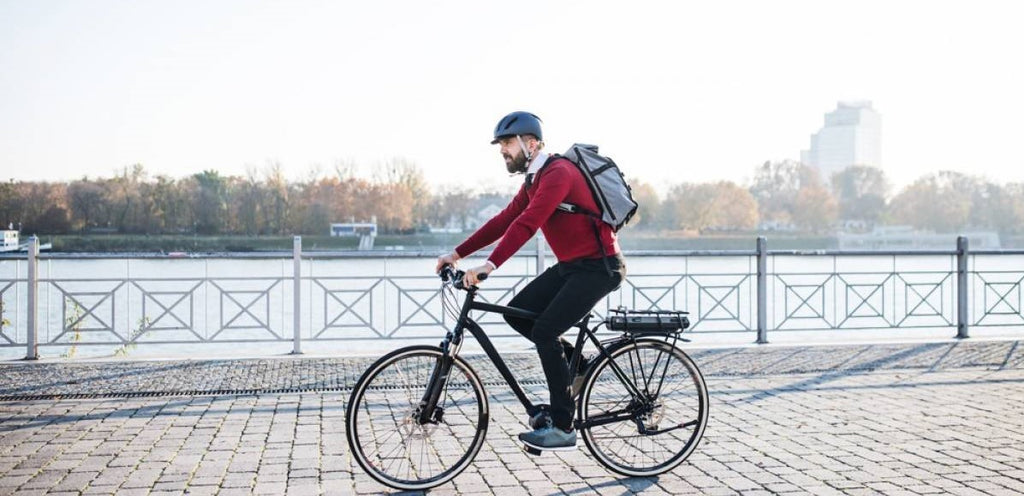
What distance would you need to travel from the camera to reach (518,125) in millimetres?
5000

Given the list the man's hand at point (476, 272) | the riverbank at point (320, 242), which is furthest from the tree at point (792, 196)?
the man's hand at point (476, 272)

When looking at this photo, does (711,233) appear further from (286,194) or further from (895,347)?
(895,347)

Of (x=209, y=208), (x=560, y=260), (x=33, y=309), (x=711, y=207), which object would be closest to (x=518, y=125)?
(x=560, y=260)

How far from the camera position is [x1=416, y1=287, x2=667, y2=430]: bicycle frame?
4.93 meters

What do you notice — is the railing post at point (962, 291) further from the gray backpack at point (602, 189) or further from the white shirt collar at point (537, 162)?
the white shirt collar at point (537, 162)

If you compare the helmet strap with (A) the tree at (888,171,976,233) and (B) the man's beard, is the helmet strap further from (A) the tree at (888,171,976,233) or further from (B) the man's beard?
(A) the tree at (888,171,976,233)

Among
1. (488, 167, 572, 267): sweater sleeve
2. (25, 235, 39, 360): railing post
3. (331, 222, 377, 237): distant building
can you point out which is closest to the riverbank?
(331, 222, 377, 237): distant building

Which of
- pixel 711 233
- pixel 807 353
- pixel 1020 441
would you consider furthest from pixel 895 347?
pixel 711 233

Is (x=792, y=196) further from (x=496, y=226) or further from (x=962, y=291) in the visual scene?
(x=496, y=226)

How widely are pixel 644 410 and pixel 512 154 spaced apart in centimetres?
144

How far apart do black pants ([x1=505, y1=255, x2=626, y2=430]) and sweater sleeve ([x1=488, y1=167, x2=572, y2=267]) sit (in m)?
0.34

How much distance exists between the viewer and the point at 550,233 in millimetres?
5086

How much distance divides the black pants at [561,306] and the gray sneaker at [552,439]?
4 cm

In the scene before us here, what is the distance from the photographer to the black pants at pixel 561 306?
4922 millimetres
